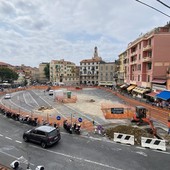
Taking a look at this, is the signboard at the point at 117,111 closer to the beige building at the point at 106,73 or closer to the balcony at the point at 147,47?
the balcony at the point at 147,47

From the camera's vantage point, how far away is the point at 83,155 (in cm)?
1488

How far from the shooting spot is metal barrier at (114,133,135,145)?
17.4 meters

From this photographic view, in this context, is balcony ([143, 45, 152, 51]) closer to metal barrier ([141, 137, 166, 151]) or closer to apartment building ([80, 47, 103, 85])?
metal barrier ([141, 137, 166, 151])

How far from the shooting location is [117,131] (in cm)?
1950

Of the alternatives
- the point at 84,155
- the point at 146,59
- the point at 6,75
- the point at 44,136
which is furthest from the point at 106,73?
the point at 84,155

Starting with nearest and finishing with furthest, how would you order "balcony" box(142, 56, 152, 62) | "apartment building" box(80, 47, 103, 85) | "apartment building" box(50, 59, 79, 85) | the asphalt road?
1. the asphalt road
2. "balcony" box(142, 56, 152, 62)
3. "apartment building" box(80, 47, 103, 85)
4. "apartment building" box(50, 59, 79, 85)

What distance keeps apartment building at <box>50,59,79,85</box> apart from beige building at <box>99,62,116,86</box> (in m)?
22.0

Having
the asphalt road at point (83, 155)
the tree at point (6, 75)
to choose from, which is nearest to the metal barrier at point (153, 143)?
the asphalt road at point (83, 155)

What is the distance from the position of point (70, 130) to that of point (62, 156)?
5.65m

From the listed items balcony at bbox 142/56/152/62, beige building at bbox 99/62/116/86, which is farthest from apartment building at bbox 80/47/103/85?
balcony at bbox 142/56/152/62

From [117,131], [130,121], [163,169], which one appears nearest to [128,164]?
[163,169]

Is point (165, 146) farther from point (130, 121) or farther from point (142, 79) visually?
point (142, 79)

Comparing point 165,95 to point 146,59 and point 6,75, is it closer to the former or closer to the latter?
point 146,59

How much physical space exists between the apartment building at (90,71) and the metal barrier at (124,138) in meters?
92.9
